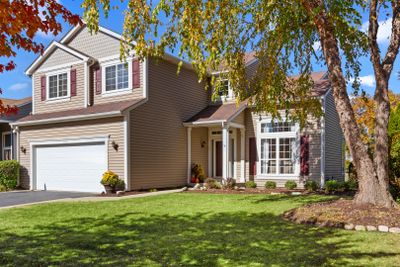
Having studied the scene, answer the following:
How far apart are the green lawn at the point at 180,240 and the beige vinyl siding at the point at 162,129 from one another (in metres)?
5.82

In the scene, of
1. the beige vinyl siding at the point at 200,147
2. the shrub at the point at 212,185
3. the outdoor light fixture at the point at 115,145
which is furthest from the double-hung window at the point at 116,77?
the shrub at the point at 212,185

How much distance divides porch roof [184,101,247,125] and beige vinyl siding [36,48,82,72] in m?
6.53

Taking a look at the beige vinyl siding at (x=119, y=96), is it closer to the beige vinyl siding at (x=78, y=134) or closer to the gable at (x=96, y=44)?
the gable at (x=96, y=44)

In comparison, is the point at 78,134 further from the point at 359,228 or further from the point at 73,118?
the point at 359,228

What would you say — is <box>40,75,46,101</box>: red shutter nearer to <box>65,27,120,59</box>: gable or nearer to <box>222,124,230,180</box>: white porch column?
<box>65,27,120,59</box>: gable

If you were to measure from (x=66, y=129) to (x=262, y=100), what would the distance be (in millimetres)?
9746

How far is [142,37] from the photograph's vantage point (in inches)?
338

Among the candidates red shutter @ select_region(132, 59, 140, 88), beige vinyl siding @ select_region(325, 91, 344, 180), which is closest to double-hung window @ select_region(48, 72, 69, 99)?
red shutter @ select_region(132, 59, 140, 88)

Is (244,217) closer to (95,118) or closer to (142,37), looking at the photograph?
(142,37)

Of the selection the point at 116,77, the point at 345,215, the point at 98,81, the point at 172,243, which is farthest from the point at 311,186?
the point at 98,81

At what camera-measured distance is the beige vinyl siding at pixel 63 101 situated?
18.4m

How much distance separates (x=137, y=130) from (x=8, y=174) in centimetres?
736

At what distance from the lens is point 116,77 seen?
1756 cm

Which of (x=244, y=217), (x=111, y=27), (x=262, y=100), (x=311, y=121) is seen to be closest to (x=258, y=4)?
(x=262, y=100)
